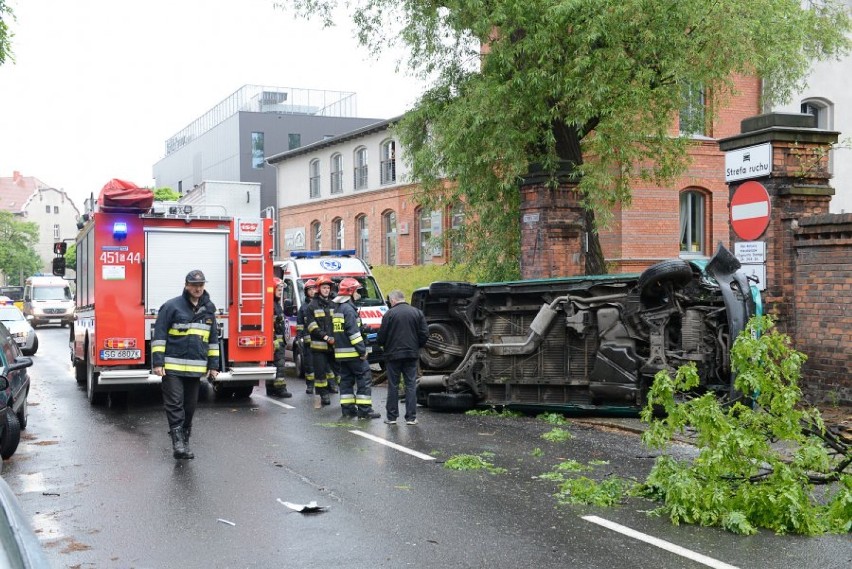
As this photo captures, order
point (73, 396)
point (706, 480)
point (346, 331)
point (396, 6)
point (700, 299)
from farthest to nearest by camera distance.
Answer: point (396, 6) < point (73, 396) < point (346, 331) < point (700, 299) < point (706, 480)

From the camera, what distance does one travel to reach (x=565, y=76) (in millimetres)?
15672

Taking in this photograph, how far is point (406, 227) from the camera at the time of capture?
36656mm

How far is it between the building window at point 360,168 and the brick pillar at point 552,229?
22.7 metres

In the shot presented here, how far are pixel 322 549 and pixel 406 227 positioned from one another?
30820 millimetres

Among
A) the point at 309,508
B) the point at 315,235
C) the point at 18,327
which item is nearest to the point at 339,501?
the point at 309,508

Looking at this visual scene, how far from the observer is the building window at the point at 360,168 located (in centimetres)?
3991

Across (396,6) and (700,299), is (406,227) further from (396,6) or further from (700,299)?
(700,299)

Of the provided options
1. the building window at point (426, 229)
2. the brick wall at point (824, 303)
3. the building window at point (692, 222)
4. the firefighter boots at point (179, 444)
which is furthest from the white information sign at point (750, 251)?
the building window at point (426, 229)

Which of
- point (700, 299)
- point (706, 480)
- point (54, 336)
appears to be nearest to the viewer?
point (706, 480)

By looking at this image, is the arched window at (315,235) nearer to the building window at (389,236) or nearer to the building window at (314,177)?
the building window at (314,177)

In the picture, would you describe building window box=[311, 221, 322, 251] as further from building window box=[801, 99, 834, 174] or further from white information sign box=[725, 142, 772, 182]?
white information sign box=[725, 142, 772, 182]

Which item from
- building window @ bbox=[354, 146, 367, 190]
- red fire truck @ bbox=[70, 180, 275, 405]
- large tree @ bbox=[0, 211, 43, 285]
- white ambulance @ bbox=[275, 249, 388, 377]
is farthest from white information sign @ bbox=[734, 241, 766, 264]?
large tree @ bbox=[0, 211, 43, 285]

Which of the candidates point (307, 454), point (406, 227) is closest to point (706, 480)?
point (307, 454)

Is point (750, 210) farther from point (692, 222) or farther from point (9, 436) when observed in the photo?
point (692, 222)
